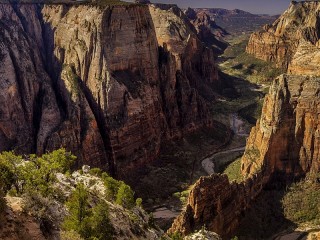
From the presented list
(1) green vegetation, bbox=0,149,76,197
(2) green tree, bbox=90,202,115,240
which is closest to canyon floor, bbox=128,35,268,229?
(1) green vegetation, bbox=0,149,76,197

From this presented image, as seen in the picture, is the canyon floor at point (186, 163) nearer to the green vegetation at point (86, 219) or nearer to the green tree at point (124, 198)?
the green tree at point (124, 198)

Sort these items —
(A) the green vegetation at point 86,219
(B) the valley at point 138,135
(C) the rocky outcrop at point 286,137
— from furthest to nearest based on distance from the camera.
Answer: (C) the rocky outcrop at point 286,137
(B) the valley at point 138,135
(A) the green vegetation at point 86,219

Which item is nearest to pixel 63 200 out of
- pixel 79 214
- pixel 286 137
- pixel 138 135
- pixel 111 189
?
pixel 79 214

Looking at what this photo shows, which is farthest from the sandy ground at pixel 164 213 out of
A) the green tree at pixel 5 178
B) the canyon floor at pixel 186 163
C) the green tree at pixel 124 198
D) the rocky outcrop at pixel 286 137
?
the green tree at pixel 5 178

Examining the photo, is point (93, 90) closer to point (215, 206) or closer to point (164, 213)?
point (164, 213)

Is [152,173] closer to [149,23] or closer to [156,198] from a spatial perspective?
[156,198]

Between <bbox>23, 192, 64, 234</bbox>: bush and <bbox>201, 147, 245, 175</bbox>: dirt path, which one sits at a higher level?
<bbox>23, 192, 64, 234</bbox>: bush

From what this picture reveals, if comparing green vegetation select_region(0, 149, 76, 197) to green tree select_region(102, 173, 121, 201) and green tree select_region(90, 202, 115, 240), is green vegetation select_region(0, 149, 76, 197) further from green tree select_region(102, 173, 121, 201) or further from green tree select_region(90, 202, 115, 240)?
green tree select_region(102, 173, 121, 201)
